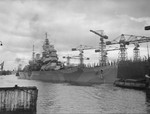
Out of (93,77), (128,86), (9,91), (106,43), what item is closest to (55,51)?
(106,43)

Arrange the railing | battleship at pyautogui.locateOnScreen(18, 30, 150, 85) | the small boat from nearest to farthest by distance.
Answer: the railing → the small boat → battleship at pyautogui.locateOnScreen(18, 30, 150, 85)

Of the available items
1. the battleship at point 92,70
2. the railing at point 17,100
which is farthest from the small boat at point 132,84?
the railing at point 17,100

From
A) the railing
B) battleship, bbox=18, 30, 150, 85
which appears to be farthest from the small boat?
the railing

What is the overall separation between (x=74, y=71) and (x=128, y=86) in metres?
23.8

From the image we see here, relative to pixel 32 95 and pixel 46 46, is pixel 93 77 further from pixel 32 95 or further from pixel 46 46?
pixel 32 95

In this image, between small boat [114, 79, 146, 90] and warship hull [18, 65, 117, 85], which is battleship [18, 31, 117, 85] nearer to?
warship hull [18, 65, 117, 85]

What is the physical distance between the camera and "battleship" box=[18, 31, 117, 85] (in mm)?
60625

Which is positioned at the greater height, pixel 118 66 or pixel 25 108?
pixel 118 66

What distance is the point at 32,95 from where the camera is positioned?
50.9 ft

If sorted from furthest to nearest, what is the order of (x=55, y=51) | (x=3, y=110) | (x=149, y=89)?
(x=55, y=51)
(x=149, y=89)
(x=3, y=110)

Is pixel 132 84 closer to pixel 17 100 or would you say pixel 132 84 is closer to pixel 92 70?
pixel 92 70

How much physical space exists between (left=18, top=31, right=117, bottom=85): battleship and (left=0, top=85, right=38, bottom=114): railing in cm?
4560

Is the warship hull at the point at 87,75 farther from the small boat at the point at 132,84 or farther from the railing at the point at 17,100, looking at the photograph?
the railing at the point at 17,100

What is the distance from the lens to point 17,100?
15.0 m
